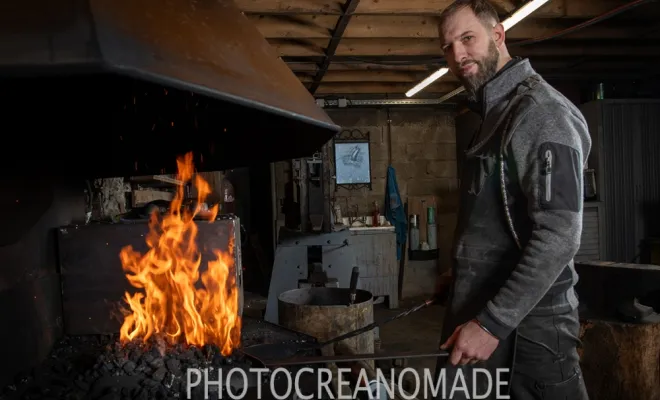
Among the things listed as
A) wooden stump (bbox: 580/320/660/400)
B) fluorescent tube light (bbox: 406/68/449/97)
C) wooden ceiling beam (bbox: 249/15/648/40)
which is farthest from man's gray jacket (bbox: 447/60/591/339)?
fluorescent tube light (bbox: 406/68/449/97)

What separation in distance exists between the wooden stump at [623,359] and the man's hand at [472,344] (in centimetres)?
175

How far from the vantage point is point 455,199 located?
7449mm

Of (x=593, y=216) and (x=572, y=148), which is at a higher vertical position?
(x=572, y=148)

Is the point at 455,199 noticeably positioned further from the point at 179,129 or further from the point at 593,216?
the point at 179,129

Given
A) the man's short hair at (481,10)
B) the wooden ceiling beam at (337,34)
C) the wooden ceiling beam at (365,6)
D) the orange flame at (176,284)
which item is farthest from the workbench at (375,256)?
the man's short hair at (481,10)

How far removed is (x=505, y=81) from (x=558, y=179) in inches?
17.7

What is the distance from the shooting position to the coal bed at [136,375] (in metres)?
1.70

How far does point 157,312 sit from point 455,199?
5.92 m

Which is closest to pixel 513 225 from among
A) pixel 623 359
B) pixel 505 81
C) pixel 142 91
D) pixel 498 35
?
pixel 505 81

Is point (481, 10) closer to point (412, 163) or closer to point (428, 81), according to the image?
point (428, 81)

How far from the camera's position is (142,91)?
1856 mm

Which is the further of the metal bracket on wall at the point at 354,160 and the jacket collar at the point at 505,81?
the metal bracket on wall at the point at 354,160

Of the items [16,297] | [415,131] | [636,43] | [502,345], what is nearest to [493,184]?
[502,345]

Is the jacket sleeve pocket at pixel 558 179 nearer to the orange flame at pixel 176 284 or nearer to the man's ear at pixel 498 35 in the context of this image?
the man's ear at pixel 498 35
